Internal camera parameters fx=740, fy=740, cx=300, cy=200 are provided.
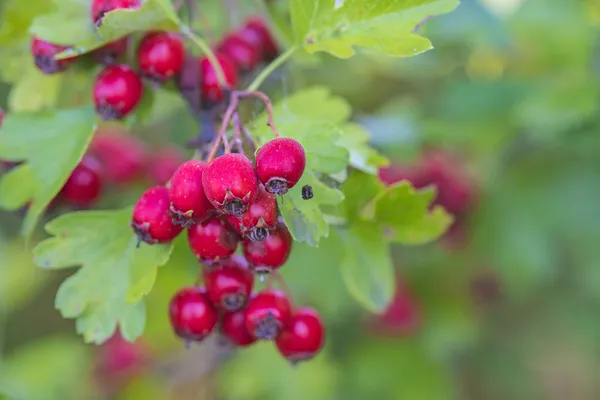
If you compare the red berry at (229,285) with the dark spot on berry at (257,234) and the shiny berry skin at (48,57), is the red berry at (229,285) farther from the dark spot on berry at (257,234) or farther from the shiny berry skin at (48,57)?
the shiny berry skin at (48,57)

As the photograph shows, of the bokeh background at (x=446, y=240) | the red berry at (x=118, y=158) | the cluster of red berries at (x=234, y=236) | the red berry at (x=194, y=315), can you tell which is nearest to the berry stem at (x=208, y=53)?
the cluster of red berries at (x=234, y=236)

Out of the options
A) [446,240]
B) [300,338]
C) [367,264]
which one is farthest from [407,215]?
[446,240]

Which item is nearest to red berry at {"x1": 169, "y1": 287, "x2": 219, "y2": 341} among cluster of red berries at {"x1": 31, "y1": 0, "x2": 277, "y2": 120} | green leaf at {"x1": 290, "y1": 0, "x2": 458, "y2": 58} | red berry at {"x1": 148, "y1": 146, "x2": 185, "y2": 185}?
cluster of red berries at {"x1": 31, "y1": 0, "x2": 277, "y2": 120}

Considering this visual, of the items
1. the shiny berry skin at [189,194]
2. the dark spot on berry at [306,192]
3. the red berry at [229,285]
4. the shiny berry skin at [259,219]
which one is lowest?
the red berry at [229,285]

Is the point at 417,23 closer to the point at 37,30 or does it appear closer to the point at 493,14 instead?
the point at 37,30

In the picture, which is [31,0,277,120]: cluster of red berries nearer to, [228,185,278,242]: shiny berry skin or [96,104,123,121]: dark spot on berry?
[96,104,123,121]: dark spot on berry

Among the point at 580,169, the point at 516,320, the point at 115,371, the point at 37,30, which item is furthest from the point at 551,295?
the point at 37,30

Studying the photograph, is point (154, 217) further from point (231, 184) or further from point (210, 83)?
point (210, 83)

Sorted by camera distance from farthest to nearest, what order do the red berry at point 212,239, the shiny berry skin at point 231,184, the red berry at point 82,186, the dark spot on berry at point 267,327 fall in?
the red berry at point 82,186 → the dark spot on berry at point 267,327 → the red berry at point 212,239 → the shiny berry skin at point 231,184
